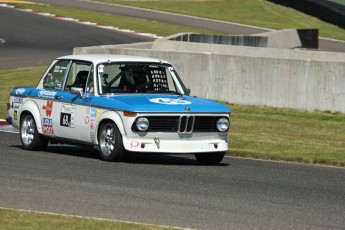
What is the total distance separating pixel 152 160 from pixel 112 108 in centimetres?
137

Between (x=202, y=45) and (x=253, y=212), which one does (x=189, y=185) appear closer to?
(x=253, y=212)

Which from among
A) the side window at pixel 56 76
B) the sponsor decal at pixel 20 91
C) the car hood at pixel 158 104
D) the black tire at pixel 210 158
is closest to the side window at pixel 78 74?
the side window at pixel 56 76

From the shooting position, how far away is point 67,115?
15516 mm

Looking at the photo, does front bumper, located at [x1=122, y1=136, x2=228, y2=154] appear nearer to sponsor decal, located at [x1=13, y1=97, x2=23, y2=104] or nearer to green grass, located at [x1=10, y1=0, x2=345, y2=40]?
sponsor decal, located at [x1=13, y1=97, x2=23, y2=104]

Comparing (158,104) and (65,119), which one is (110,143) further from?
(65,119)

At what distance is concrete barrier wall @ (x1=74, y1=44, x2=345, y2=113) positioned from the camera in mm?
23062

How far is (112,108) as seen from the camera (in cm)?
1459

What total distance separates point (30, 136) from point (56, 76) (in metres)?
0.98

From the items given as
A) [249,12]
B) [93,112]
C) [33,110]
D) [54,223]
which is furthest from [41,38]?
[54,223]

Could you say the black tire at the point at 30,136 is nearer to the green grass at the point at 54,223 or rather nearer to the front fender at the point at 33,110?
the front fender at the point at 33,110

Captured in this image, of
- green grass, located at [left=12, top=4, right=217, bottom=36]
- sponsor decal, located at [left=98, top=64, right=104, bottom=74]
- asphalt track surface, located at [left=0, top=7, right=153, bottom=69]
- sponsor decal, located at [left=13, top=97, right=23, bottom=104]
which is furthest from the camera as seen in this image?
green grass, located at [left=12, top=4, right=217, bottom=36]

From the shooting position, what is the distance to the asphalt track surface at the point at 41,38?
3672cm

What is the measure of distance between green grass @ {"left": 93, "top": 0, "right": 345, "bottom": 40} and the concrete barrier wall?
2369cm

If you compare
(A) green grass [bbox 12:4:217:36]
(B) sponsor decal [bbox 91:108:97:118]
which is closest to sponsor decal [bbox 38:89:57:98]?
(B) sponsor decal [bbox 91:108:97:118]
